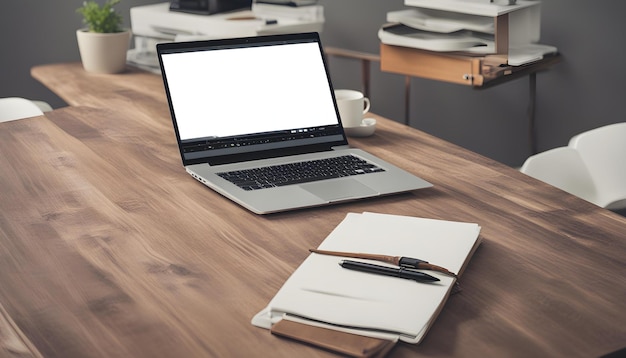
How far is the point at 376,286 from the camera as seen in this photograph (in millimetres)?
1187

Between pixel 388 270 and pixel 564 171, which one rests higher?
pixel 388 270

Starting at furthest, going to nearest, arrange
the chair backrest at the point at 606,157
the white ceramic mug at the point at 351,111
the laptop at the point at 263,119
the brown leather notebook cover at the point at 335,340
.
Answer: the chair backrest at the point at 606,157 → the white ceramic mug at the point at 351,111 → the laptop at the point at 263,119 → the brown leather notebook cover at the point at 335,340

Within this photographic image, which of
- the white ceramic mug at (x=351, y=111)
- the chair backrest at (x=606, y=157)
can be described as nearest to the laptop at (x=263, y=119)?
the white ceramic mug at (x=351, y=111)

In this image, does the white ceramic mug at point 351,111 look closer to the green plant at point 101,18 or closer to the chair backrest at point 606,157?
the chair backrest at point 606,157

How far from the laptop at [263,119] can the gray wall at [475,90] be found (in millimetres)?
1454

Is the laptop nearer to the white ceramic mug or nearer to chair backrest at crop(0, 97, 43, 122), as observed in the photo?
the white ceramic mug

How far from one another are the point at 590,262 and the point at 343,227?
0.40 meters

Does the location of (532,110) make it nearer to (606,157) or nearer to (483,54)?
(483,54)

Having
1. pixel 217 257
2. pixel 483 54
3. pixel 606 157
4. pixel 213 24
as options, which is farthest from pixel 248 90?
pixel 213 24

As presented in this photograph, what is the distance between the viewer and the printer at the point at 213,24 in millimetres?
3094

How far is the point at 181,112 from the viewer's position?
1.82m

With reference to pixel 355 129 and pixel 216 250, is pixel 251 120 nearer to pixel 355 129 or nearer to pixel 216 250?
pixel 355 129

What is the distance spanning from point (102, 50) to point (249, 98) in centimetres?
131

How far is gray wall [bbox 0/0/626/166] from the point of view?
3.03 meters
